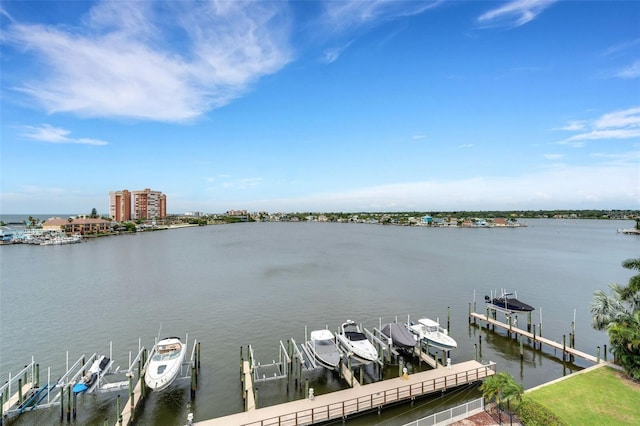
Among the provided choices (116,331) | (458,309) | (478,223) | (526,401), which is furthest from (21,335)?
(478,223)

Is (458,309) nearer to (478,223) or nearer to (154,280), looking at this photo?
(154,280)

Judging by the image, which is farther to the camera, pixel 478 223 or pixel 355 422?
pixel 478 223

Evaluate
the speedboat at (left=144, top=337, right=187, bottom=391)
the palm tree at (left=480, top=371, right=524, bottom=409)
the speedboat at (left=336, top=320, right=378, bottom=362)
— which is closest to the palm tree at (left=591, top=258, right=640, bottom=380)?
the palm tree at (left=480, top=371, right=524, bottom=409)

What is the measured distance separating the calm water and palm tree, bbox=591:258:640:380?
17.4 feet

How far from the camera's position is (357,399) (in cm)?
1661

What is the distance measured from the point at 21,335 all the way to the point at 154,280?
70.2 ft

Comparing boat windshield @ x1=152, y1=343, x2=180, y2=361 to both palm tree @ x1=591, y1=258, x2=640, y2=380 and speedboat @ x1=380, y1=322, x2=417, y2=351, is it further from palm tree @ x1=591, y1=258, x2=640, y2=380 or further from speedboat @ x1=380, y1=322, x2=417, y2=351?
palm tree @ x1=591, y1=258, x2=640, y2=380

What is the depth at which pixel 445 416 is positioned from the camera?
1462cm

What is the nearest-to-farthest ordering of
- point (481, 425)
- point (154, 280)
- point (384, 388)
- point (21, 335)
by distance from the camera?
point (481, 425), point (384, 388), point (21, 335), point (154, 280)

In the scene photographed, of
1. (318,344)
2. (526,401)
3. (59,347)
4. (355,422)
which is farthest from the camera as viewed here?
(59,347)

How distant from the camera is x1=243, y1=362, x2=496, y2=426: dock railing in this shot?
15.0 metres

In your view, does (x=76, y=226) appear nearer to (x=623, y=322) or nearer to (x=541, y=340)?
Result: (x=541, y=340)

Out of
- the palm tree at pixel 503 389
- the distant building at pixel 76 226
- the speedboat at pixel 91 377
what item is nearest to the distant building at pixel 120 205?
the distant building at pixel 76 226

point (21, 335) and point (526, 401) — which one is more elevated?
point (526, 401)
